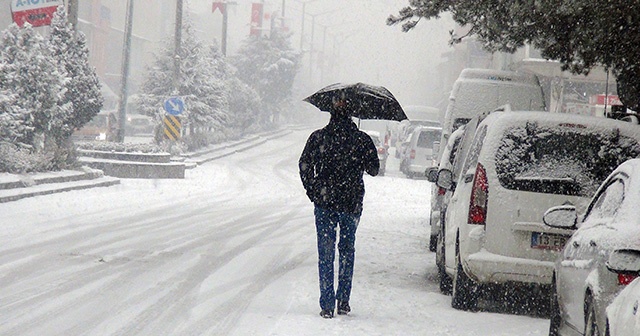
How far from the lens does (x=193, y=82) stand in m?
41.0

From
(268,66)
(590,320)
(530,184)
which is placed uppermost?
(268,66)

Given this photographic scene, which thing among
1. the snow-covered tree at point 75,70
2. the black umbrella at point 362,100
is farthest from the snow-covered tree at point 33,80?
the black umbrella at point 362,100

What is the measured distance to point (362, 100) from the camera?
347 inches

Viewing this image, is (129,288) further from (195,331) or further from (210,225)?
(210,225)

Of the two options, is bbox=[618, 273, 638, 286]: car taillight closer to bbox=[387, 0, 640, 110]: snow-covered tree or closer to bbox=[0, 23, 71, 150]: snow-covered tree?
bbox=[387, 0, 640, 110]: snow-covered tree

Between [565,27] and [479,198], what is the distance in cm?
331

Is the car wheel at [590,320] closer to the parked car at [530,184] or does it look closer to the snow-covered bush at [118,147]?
the parked car at [530,184]

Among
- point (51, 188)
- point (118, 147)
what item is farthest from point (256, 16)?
point (51, 188)

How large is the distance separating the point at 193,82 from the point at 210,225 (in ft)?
85.5

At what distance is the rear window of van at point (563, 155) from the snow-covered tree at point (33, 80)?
1539cm

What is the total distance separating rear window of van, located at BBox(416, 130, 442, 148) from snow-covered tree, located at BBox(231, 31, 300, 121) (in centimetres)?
3594

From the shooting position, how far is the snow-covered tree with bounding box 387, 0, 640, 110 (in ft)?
31.8

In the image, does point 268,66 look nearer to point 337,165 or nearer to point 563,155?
point 563,155

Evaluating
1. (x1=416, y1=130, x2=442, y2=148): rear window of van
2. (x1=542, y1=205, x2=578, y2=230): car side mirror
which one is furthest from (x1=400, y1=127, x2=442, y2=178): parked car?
(x1=542, y1=205, x2=578, y2=230): car side mirror
